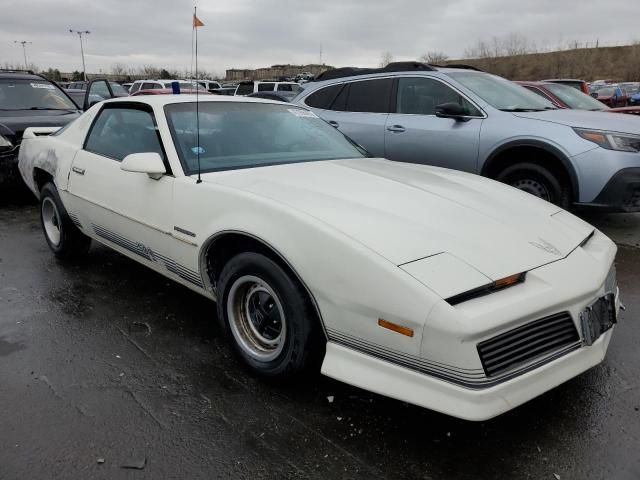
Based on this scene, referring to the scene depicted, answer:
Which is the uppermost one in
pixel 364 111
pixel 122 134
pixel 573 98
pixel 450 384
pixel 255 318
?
pixel 573 98

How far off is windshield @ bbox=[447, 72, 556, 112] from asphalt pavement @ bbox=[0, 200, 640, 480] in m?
2.89

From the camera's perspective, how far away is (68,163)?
4086 mm

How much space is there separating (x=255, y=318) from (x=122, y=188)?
142 cm

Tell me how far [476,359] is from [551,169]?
147 inches

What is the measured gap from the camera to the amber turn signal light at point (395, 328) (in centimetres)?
197

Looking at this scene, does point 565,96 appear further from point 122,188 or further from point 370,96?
point 122,188

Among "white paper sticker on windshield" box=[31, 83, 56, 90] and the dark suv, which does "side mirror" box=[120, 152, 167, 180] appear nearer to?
the dark suv

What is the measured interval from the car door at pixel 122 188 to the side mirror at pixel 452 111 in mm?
3040

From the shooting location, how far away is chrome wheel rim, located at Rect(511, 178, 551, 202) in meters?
5.05

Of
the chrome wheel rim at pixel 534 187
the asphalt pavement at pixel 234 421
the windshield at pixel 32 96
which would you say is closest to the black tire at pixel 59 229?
the asphalt pavement at pixel 234 421

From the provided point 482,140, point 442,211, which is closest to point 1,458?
point 442,211

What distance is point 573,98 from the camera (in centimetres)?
865

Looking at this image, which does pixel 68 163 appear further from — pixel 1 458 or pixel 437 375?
pixel 437 375

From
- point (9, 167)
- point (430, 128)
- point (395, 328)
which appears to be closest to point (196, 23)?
point (395, 328)
